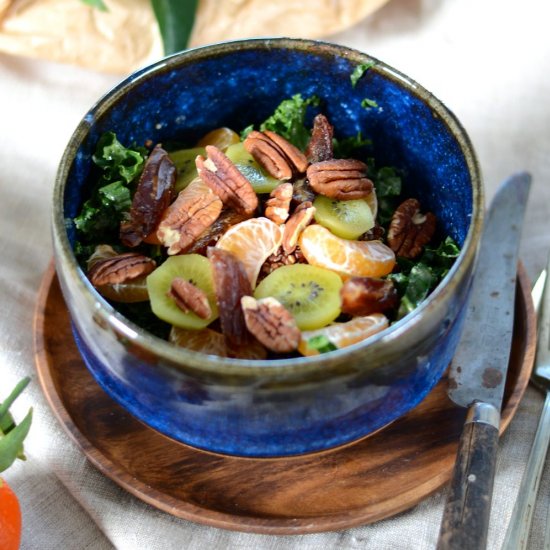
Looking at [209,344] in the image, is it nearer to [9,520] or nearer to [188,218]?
[188,218]

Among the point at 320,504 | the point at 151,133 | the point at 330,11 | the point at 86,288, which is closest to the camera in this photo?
the point at 86,288

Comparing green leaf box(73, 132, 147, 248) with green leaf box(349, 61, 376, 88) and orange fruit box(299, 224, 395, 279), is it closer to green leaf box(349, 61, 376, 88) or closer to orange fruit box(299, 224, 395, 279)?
orange fruit box(299, 224, 395, 279)

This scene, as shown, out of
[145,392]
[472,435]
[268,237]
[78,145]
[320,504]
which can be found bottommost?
[320,504]

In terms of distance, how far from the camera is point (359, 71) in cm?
→ 158

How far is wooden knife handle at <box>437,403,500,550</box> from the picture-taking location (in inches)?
48.8

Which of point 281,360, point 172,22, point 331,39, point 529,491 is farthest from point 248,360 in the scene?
point 331,39

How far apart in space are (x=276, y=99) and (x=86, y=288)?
0.68 meters

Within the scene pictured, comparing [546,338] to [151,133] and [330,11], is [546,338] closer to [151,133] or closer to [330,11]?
[151,133]

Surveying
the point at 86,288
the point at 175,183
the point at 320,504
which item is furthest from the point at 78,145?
the point at 320,504

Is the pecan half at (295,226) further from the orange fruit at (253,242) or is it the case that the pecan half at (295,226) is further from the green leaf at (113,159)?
the green leaf at (113,159)

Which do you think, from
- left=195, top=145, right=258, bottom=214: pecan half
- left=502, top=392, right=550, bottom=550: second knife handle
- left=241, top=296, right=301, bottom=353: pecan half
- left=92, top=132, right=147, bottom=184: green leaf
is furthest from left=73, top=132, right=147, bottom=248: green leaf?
left=502, top=392, right=550, bottom=550: second knife handle

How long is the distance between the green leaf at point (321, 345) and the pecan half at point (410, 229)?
312 mm

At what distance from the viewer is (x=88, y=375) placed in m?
1.54

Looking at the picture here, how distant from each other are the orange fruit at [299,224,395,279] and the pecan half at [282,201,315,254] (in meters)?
0.01
